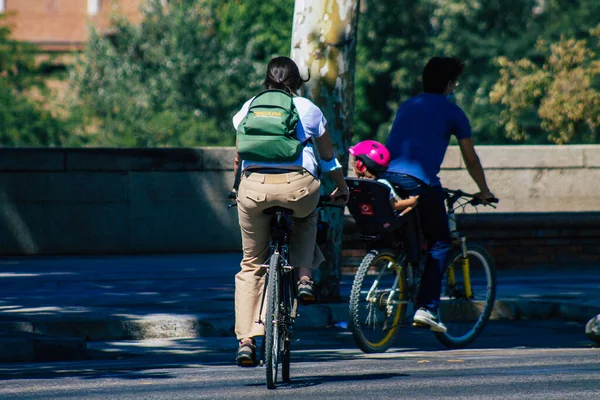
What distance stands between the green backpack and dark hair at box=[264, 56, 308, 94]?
8.4 inches

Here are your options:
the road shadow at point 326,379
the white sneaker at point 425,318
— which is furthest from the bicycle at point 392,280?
the road shadow at point 326,379

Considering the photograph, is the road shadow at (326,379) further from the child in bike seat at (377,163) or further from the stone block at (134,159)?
the stone block at (134,159)

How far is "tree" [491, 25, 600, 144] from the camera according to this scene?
4000 centimetres

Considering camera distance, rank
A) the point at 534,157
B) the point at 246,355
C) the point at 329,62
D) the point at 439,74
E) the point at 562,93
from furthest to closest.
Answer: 1. the point at 562,93
2. the point at 534,157
3. the point at 329,62
4. the point at 439,74
5. the point at 246,355

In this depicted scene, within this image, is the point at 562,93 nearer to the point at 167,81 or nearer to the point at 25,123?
the point at 167,81

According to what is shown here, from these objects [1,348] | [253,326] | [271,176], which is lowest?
[1,348]

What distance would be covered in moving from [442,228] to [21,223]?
7.80 metres

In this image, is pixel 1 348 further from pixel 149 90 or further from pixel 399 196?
pixel 149 90

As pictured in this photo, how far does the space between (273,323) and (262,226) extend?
1.78 ft

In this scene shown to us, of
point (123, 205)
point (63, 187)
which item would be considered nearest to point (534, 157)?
point (123, 205)

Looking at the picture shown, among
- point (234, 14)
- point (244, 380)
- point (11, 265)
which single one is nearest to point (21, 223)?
point (11, 265)

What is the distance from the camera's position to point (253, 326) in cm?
621

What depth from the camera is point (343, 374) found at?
21.5 ft

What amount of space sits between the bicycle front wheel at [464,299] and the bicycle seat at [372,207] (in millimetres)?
714
